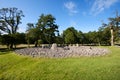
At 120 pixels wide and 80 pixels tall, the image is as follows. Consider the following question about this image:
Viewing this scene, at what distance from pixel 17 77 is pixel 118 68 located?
8737 mm

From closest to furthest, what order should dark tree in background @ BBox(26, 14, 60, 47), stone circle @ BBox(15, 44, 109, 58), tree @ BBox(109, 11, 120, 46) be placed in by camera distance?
stone circle @ BBox(15, 44, 109, 58), tree @ BBox(109, 11, 120, 46), dark tree in background @ BBox(26, 14, 60, 47)

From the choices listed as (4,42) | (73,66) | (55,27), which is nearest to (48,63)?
(73,66)

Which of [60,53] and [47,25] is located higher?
[47,25]

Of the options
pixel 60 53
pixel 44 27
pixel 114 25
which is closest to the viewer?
pixel 60 53

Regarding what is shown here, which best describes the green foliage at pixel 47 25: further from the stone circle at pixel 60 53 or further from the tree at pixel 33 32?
the stone circle at pixel 60 53

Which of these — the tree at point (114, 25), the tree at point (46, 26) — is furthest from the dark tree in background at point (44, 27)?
the tree at point (114, 25)

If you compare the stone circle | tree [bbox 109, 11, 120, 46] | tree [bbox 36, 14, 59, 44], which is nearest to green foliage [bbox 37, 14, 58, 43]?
tree [bbox 36, 14, 59, 44]

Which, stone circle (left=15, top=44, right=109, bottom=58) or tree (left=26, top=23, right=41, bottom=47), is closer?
stone circle (left=15, top=44, right=109, bottom=58)

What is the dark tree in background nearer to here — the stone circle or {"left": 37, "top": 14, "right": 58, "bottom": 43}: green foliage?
{"left": 37, "top": 14, "right": 58, "bottom": 43}: green foliage

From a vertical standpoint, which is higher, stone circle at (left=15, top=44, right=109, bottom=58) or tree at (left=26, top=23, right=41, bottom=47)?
tree at (left=26, top=23, right=41, bottom=47)

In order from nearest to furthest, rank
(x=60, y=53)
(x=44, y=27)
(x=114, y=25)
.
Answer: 1. (x=60, y=53)
2. (x=114, y=25)
3. (x=44, y=27)

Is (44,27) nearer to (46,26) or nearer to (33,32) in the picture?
(46,26)

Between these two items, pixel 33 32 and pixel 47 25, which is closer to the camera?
pixel 33 32

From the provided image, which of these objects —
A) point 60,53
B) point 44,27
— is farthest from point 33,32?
point 60,53
